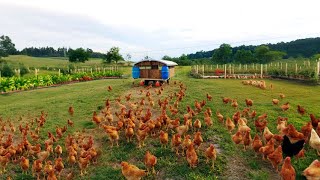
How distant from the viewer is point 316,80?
959 inches

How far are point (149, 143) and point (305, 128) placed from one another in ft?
17.2

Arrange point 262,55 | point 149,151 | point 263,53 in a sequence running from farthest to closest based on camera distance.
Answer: point 262,55
point 263,53
point 149,151

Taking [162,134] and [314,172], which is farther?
[162,134]

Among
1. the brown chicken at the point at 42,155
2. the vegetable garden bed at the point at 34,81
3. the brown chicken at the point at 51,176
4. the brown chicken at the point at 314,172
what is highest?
the vegetable garden bed at the point at 34,81

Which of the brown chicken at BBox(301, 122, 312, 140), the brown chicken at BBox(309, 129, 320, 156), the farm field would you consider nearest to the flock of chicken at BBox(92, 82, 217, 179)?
Answer: the farm field

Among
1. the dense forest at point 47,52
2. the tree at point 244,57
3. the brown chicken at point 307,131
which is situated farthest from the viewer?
the dense forest at point 47,52

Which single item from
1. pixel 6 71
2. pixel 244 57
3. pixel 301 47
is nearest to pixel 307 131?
pixel 6 71

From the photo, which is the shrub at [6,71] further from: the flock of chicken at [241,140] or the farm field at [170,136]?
the flock of chicken at [241,140]

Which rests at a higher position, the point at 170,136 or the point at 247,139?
the point at 247,139

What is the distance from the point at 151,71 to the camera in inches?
1022

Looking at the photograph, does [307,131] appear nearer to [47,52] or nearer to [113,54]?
[113,54]

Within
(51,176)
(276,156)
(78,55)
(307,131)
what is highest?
(78,55)

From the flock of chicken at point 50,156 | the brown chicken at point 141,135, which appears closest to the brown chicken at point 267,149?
the brown chicken at point 141,135

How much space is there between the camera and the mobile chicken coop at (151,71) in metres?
25.4
